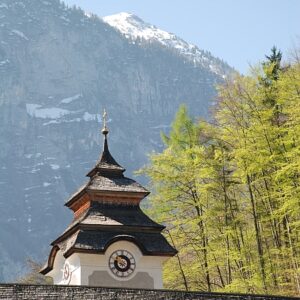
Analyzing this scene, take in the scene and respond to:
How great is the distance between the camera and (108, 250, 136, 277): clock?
96.0 feet

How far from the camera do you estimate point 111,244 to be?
2930 centimetres

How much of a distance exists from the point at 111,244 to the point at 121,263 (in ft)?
2.50

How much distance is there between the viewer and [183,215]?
34719mm

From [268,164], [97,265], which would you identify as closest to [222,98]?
[268,164]

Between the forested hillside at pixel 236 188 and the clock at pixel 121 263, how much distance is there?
3.59 metres

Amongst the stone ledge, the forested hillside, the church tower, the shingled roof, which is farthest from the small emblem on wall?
the stone ledge

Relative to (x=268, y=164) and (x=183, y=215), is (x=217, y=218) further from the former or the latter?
(x=268, y=164)

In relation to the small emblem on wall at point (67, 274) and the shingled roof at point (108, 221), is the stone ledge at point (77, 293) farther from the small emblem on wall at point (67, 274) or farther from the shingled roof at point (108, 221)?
the small emblem on wall at point (67, 274)

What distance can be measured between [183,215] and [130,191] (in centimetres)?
403

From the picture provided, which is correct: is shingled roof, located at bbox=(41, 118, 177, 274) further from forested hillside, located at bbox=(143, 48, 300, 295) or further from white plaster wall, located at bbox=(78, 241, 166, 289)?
forested hillside, located at bbox=(143, 48, 300, 295)

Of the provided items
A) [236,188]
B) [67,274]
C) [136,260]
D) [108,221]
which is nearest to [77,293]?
[136,260]

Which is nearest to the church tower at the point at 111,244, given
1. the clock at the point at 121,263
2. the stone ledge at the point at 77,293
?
the clock at the point at 121,263

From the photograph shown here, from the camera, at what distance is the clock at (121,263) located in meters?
29.2

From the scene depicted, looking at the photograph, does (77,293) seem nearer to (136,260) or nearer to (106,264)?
(106,264)
